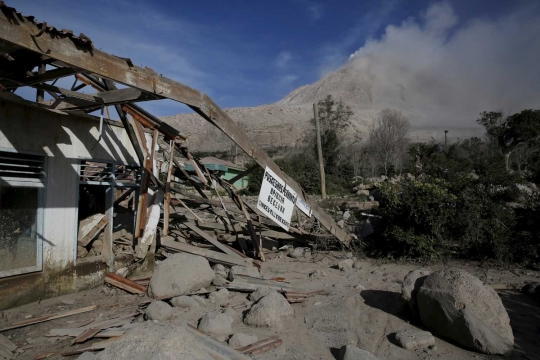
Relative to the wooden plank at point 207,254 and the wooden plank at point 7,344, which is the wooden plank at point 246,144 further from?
the wooden plank at point 7,344

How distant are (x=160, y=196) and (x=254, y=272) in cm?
254

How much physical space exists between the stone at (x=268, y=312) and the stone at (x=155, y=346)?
2.42m

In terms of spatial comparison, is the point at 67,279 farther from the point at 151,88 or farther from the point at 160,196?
the point at 151,88

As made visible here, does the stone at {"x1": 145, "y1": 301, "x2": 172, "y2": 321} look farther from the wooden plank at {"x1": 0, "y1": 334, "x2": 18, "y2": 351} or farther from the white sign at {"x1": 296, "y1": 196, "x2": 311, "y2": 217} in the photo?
the white sign at {"x1": 296, "y1": 196, "x2": 311, "y2": 217}

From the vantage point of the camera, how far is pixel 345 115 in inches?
1752

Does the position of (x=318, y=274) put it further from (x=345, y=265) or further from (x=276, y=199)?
(x=276, y=199)

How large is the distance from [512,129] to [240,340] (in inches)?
1725

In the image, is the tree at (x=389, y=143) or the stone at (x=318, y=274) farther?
the tree at (x=389, y=143)

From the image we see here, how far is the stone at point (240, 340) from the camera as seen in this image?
15.7ft

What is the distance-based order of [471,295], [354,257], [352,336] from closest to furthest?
[471,295] < [352,336] < [354,257]

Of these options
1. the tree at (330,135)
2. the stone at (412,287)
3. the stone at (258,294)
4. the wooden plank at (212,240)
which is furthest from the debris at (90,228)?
the tree at (330,135)

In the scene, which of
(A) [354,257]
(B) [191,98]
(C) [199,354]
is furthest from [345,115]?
(C) [199,354]

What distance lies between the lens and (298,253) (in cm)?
Result: 1002

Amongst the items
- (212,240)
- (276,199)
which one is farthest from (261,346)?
(212,240)
